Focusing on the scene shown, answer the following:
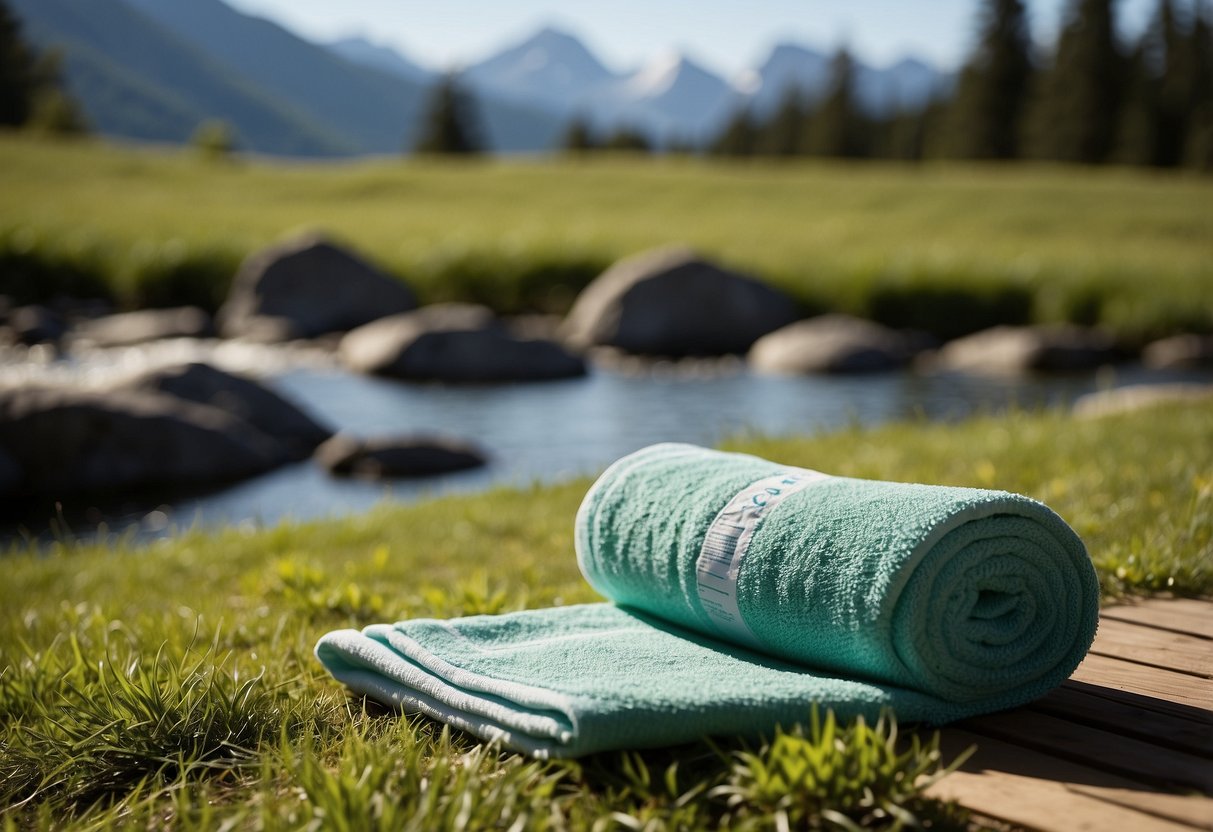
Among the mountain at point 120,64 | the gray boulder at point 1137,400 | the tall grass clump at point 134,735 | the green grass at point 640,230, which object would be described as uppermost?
the mountain at point 120,64

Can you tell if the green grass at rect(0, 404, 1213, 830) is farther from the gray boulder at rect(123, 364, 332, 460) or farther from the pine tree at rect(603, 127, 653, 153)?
the pine tree at rect(603, 127, 653, 153)

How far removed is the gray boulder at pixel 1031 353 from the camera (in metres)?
13.2

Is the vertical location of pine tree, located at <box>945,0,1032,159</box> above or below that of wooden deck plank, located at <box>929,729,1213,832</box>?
above

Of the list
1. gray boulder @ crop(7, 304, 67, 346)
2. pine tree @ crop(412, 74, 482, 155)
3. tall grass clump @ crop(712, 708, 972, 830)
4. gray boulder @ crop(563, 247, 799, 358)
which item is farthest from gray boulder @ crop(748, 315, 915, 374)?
pine tree @ crop(412, 74, 482, 155)

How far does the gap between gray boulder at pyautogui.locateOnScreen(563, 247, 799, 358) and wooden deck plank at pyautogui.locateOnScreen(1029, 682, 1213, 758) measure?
1252cm

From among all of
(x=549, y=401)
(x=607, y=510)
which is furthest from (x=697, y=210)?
(x=607, y=510)

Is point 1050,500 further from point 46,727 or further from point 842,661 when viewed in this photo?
point 46,727

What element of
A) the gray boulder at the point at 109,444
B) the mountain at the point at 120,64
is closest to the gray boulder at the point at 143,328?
the gray boulder at the point at 109,444

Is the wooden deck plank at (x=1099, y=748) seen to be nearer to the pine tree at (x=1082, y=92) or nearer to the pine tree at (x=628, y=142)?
the pine tree at (x=1082, y=92)

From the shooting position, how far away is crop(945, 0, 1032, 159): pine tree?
174 feet

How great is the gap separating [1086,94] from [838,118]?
14886mm

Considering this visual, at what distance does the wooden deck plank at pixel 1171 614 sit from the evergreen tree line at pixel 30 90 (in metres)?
35.0

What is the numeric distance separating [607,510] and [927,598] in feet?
2.93

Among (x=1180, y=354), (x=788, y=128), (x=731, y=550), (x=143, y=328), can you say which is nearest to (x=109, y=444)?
(x=143, y=328)
